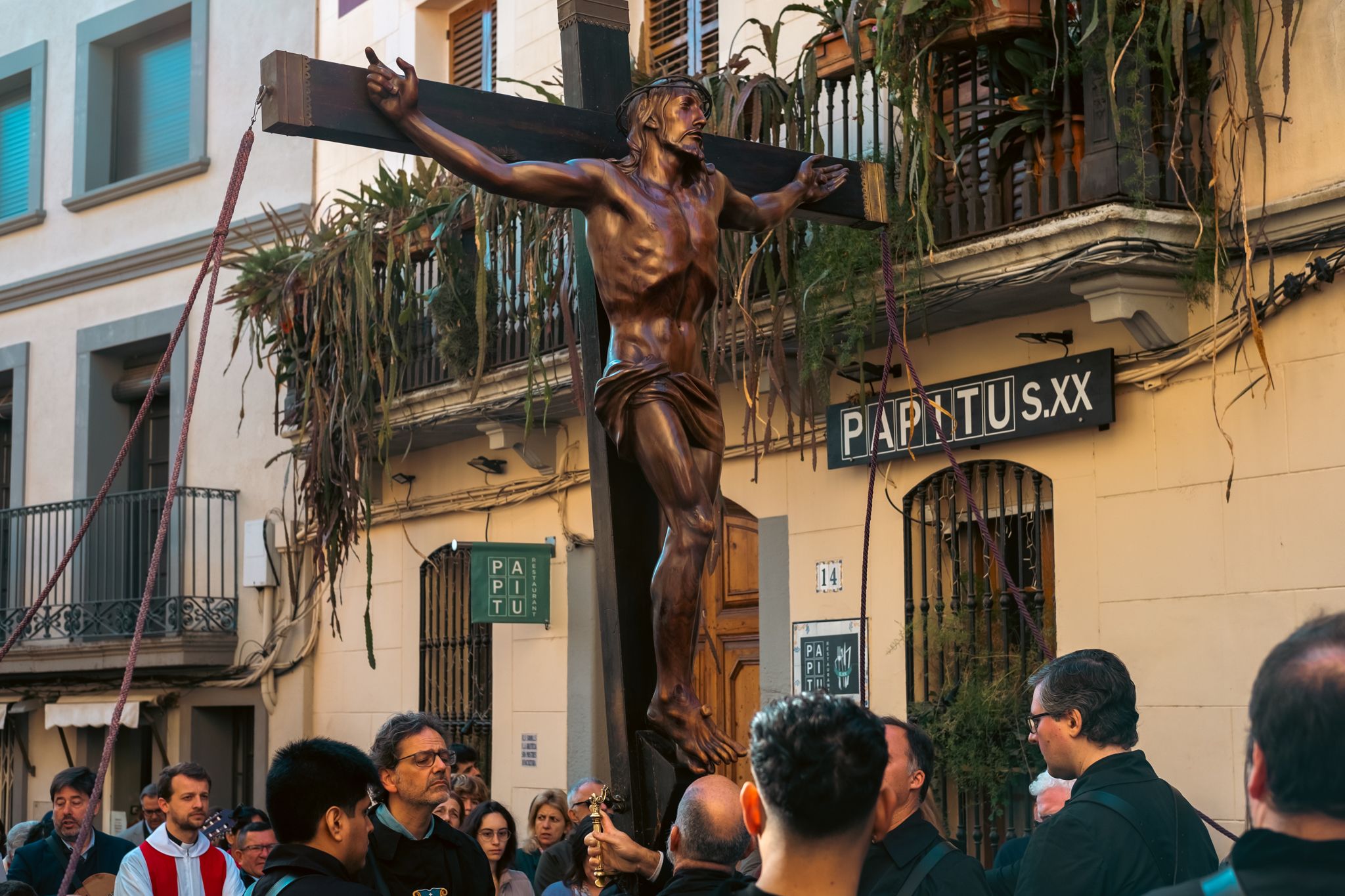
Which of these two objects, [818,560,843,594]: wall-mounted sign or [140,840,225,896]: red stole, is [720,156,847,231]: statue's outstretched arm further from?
[818,560,843,594]: wall-mounted sign

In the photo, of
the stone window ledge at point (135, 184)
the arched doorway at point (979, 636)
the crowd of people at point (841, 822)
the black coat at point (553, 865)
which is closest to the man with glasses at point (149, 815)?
the crowd of people at point (841, 822)

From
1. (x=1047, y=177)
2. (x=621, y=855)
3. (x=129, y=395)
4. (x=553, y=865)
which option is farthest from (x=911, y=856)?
(x=129, y=395)

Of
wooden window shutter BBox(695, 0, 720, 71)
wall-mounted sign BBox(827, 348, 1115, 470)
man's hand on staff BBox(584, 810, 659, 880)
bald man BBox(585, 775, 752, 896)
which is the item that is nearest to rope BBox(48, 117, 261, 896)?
man's hand on staff BBox(584, 810, 659, 880)

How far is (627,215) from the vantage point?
430cm

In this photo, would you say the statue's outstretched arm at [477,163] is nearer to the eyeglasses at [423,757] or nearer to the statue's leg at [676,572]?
the statue's leg at [676,572]

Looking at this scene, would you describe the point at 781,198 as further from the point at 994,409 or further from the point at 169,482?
the point at 994,409

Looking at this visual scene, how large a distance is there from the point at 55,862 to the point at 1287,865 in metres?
6.87

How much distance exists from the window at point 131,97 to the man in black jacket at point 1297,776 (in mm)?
14704

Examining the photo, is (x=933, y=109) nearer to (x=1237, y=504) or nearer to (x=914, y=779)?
(x=1237, y=504)

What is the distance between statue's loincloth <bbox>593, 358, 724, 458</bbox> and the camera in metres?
4.25

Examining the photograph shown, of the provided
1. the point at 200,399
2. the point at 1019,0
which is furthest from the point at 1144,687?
the point at 200,399

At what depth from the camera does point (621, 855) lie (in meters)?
3.83

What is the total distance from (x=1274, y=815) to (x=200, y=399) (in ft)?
45.5

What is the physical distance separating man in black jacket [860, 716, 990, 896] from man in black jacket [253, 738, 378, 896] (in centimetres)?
105
